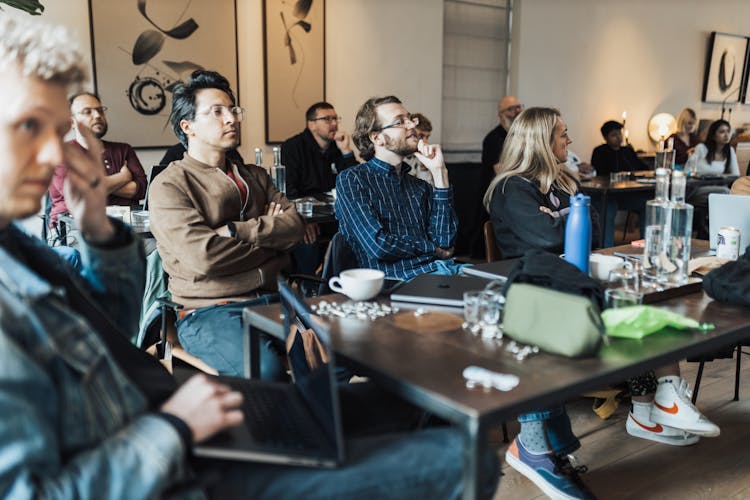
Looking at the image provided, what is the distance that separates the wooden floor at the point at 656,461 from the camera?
2104 mm

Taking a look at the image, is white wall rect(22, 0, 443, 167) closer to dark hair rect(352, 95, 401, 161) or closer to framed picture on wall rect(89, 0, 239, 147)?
framed picture on wall rect(89, 0, 239, 147)

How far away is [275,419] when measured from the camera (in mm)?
1237

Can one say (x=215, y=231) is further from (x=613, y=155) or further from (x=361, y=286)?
(x=613, y=155)

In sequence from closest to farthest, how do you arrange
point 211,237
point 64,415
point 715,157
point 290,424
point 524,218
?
point 64,415
point 290,424
point 211,237
point 524,218
point 715,157

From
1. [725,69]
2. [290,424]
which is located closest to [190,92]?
[290,424]

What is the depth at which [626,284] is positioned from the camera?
1.68 metres

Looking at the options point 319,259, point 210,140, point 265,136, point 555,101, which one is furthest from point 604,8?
point 210,140

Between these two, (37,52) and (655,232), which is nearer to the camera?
(37,52)

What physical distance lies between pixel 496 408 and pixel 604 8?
721cm

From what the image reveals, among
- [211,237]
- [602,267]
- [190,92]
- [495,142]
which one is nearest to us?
[602,267]

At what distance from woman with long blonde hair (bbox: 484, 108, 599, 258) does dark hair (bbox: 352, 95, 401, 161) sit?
20.8 inches

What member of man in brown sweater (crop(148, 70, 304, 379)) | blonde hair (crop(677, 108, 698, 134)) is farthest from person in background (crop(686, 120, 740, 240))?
man in brown sweater (crop(148, 70, 304, 379))

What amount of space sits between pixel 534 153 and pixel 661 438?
1.16 meters

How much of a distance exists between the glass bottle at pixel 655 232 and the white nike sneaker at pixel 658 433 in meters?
0.78
